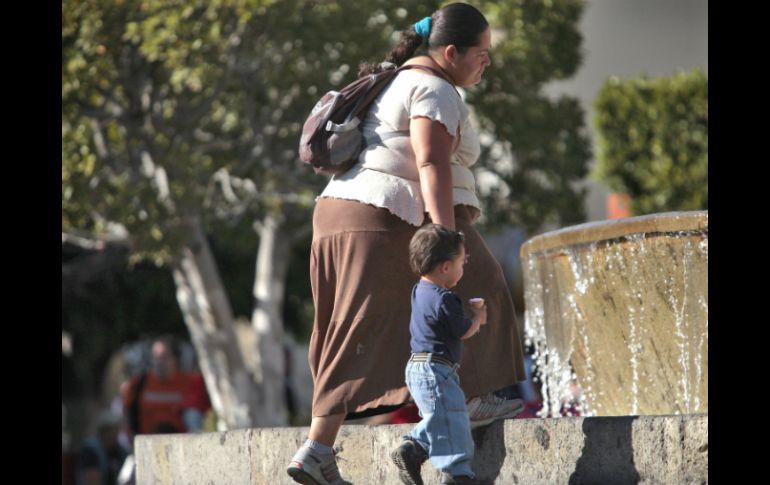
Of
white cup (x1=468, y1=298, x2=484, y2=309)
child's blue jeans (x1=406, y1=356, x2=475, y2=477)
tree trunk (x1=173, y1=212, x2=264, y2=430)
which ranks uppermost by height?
tree trunk (x1=173, y1=212, x2=264, y2=430)

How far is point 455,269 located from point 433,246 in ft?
0.39

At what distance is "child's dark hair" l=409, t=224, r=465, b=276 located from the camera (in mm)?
5000

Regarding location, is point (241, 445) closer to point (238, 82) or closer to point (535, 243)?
point (535, 243)

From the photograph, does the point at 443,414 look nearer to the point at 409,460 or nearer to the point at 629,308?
the point at 409,460

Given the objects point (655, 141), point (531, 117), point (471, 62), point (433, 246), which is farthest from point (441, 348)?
point (655, 141)

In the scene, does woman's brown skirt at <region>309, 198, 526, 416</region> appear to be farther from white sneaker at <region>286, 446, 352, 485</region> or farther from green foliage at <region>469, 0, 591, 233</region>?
green foliage at <region>469, 0, 591, 233</region>

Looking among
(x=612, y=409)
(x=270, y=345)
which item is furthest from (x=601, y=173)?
(x=612, y=409)

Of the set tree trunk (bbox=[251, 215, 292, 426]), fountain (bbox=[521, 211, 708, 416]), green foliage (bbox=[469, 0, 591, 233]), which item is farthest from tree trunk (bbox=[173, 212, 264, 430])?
fountain (bbox=[521, 211, 708, 416])

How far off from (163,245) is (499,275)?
381 inches

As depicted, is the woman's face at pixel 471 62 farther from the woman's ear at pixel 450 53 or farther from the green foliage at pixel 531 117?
the green foliage at pixel 531 117

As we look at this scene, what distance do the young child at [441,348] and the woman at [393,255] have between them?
0.18 m

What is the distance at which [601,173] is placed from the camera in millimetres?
21281

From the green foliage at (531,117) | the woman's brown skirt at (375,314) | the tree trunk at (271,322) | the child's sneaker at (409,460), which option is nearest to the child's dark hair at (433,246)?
the woman's brown skirt at (375,314)

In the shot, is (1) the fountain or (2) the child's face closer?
(2) the child's face
